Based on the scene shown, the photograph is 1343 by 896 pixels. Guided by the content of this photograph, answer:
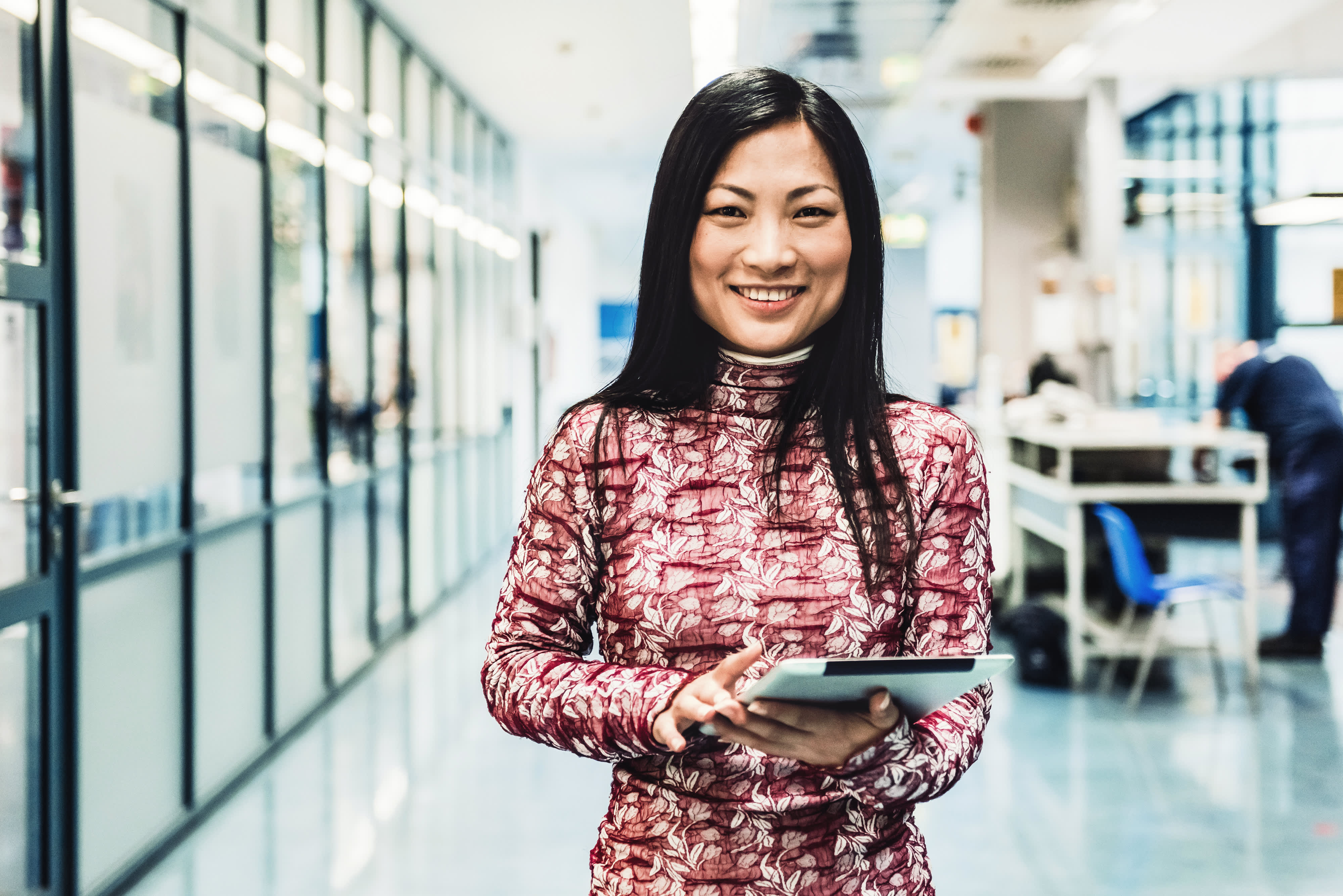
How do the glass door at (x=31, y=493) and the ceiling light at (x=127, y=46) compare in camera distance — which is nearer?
the glass door at (x=31, y=493)

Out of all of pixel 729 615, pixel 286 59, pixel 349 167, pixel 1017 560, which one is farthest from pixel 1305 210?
pixel 729 615

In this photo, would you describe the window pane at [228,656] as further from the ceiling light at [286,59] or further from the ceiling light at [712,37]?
the ceiling light at [712,37]

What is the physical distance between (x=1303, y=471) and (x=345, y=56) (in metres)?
5.26

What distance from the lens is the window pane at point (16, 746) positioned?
105 inches

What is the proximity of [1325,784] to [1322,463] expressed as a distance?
2.54 metres

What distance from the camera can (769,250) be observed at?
101 centimetres

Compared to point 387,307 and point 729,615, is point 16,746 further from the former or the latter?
point 387,307

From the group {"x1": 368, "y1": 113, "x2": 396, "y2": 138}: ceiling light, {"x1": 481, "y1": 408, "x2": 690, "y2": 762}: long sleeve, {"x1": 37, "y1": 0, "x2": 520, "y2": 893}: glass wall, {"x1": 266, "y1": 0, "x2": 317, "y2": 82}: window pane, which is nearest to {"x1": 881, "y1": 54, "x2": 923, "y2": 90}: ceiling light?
{"x1": 37, "y1": 0, "x2": 520, "y2": 893}: glass wall

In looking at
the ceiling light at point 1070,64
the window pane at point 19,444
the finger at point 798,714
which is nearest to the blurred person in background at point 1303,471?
the ceiling light at point 1070,64

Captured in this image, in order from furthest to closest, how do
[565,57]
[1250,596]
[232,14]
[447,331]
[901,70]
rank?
1. [901,70]
2. [447,331]
3. [565,57]
4. [1250,596]
5. [232,14]

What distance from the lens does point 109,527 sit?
3160 millimetres

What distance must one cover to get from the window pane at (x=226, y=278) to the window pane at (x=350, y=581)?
45.9 inches

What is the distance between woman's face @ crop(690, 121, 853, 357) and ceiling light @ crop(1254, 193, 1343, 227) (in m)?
6.73

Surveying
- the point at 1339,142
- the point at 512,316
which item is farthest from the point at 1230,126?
the point at 512,316
